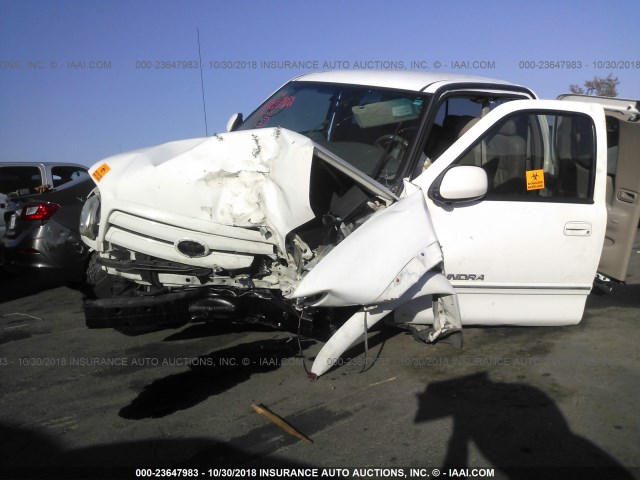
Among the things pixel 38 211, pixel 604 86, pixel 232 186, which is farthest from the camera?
pixel 604 86

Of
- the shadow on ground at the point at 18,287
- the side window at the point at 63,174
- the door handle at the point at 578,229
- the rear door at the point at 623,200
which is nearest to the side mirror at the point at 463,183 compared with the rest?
the door handle at the point at 578,229

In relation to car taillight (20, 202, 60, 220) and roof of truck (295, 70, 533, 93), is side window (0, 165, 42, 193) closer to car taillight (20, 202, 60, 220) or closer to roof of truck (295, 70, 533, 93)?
car taillight (20, 202, 60, 220)

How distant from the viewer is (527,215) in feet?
12.8

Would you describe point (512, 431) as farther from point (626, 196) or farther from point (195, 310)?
point (626, 196)

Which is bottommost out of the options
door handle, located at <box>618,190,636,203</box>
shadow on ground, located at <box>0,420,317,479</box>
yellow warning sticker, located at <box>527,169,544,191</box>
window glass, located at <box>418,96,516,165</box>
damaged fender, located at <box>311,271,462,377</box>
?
shadow on ground, located at <box>0,420,317,479</box>

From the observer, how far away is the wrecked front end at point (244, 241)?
3.23 meters

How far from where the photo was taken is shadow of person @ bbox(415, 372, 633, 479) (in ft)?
8.98

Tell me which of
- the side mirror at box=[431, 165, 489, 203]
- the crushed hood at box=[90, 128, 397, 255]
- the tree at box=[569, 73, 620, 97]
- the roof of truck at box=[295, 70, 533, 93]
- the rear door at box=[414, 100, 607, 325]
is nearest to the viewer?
the crushed hood at box=[90, 128, 397, 255]

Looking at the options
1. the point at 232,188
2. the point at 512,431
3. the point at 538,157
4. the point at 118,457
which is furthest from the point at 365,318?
the point at 538,157

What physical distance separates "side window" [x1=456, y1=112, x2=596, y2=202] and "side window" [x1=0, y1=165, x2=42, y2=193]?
778 cm

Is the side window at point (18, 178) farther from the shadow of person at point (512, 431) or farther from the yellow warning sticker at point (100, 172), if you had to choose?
the shadow of person at point (512, 431)

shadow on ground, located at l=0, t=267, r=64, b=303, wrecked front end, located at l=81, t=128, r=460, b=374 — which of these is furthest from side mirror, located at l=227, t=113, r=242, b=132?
shadow on ground, located at l=0, t=267, r=64, b=303

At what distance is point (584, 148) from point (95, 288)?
12.9 feet

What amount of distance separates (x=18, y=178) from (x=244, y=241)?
23.9 feet
